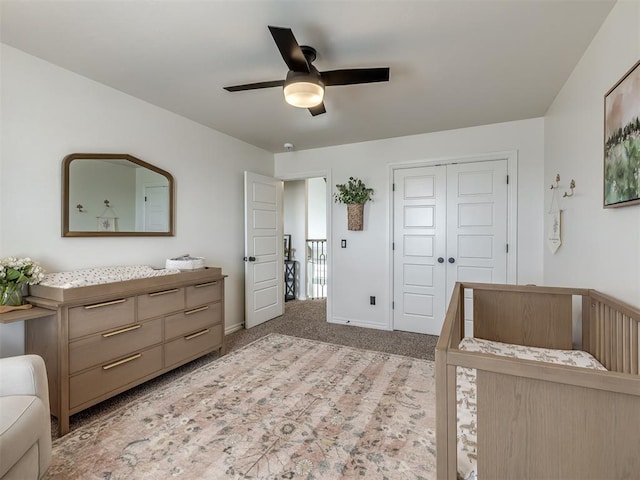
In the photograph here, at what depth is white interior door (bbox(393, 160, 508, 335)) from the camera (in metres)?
3.28

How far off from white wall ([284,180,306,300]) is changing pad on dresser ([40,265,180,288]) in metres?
3.23

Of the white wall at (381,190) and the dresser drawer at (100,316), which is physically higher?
the white wall at (381,190)

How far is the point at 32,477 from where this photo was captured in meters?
1.24

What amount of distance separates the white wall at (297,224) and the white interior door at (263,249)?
1.25 meters

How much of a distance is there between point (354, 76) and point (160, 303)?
2.08 metres

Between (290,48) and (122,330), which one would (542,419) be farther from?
(122,330)

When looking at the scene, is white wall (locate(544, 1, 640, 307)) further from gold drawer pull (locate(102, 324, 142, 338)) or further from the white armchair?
gold drawer pull (locate(102, 324, 142, 338))

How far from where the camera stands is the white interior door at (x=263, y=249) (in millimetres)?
3768

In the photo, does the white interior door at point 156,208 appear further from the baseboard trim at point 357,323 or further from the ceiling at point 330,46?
the baseboard trim at point 357,323

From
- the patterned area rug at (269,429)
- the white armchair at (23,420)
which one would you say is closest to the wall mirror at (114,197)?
the white armchair at (23,420)

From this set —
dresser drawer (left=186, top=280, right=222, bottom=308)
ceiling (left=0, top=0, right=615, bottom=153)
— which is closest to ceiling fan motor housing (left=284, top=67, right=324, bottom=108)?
ceiling (left=0, top=0, right=615, bottom=153)

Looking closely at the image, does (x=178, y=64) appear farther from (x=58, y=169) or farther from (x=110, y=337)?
(x=110, y=337)

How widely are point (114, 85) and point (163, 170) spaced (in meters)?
0.74

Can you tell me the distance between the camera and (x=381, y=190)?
3.78 meters
